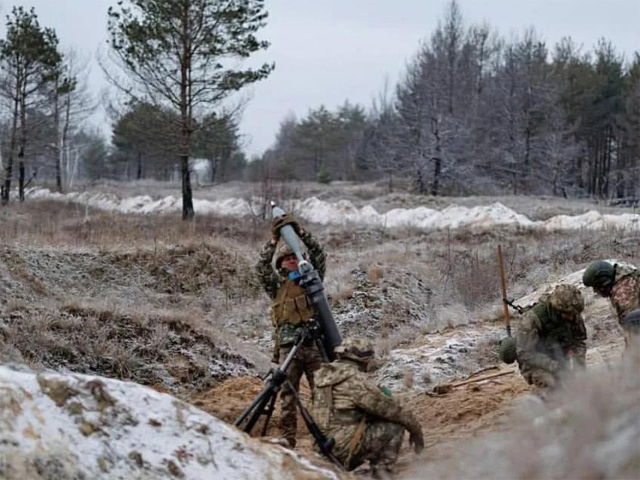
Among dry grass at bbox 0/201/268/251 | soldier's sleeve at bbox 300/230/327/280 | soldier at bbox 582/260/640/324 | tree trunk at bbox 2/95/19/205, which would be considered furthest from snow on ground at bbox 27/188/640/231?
soldier's sleeve at bbox 300/230/327/280

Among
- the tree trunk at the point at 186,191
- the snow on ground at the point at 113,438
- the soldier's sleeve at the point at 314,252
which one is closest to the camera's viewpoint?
the snow on ground at the point at 113,438

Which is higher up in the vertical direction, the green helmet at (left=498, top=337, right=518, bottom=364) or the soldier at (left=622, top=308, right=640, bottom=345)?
the soldier at (left=622, top=308, right=640, bottom=345)

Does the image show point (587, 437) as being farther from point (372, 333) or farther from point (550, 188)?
point (550, 188)

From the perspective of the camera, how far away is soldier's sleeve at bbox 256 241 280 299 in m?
7.44

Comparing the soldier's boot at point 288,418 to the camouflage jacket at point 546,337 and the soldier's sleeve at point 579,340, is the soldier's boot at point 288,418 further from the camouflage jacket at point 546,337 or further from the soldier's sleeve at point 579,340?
the soldier's sleeve at point 579,340

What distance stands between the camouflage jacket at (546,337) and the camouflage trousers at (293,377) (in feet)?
5.82

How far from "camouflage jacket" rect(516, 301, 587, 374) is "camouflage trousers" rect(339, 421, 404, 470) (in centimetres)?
153

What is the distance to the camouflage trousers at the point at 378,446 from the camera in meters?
5.59

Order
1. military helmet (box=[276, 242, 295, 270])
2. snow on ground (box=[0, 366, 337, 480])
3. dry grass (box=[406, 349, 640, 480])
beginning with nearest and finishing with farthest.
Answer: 1. dry grass (box=[406, 349, 640, 480])
2. snow on ground (box=[0, 366, 337, 480])
3. military helmet (box=[276, 242, 295, 270])

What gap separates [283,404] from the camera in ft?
22.9

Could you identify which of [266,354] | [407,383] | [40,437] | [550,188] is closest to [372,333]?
[266,354]

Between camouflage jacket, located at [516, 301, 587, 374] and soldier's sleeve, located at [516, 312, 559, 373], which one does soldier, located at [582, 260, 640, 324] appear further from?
soldier's sleeve, located at [516, 312, 559, 373]

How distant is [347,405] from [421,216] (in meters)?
24.5

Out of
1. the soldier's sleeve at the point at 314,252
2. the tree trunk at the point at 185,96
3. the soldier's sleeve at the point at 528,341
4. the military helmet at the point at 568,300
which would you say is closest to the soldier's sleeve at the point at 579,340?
the military helmet at the point at 568,300
